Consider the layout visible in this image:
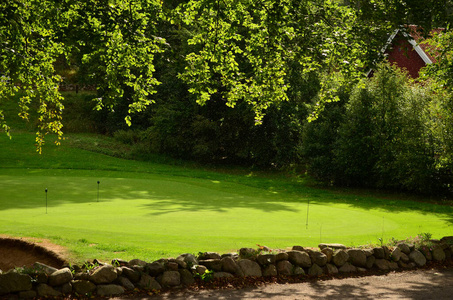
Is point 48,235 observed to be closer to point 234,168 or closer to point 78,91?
point 234,168

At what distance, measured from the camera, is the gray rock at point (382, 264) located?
9.38 meters

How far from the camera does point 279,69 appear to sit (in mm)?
12391

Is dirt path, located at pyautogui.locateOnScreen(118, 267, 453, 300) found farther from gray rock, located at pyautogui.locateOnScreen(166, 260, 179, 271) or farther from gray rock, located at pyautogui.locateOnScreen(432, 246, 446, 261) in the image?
gray rock, located at pyautogui.locateOnScreen(432, 246, 446, 261)

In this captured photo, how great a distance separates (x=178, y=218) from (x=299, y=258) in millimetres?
4857

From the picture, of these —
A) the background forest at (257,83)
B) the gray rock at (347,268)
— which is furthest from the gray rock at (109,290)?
the background forest at (257,83)

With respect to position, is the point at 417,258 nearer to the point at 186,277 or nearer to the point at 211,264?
the point at 211,264

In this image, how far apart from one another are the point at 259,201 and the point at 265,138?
52.5 ft

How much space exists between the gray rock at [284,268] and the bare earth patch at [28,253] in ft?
12.1

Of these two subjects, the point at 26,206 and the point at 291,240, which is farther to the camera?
the point at 26,206

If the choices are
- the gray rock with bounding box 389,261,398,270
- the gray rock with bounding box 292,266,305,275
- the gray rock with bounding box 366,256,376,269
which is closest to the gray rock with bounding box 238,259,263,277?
the gray rock with bounding box 292,266,305,275

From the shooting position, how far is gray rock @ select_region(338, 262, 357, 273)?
9.08 metres

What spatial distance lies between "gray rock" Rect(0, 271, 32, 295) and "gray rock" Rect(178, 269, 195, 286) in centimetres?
219

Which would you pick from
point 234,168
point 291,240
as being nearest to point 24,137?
point 234,168

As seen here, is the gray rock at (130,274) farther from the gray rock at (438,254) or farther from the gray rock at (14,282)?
the gray rock at (438,254)
